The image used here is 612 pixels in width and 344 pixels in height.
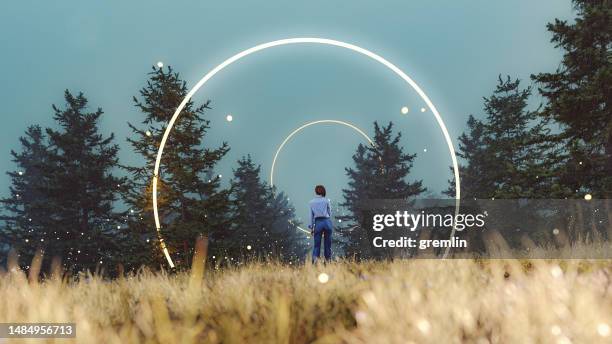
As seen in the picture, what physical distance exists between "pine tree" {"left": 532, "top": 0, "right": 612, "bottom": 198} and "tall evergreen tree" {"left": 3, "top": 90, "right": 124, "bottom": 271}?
25.8 m

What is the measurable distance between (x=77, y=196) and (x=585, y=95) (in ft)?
101

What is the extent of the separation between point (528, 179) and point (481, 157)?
1828 centimetres

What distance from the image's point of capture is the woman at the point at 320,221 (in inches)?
549

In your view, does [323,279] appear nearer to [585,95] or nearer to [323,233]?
[323,233]

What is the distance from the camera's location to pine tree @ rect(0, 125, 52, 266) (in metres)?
37.6

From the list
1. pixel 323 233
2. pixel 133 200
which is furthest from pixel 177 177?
pixel 323 233

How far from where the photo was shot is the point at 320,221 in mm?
Answer: 14180

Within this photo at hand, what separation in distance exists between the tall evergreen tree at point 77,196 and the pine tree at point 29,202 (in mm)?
102

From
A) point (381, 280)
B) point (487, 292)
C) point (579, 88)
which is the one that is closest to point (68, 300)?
point (381, 280)

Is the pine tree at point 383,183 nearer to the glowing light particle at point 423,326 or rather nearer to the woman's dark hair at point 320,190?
the woman's dark hair at point 320,190

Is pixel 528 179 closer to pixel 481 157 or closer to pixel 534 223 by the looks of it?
pixel 534 223

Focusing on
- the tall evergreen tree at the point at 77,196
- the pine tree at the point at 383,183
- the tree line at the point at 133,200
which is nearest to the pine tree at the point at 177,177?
the tree line at the point at 133,200

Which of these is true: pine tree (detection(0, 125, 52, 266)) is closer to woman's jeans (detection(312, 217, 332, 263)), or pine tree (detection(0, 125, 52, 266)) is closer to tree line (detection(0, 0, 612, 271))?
tree line (detection(0, 0, 612, 271))

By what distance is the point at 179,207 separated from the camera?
27.1 m
